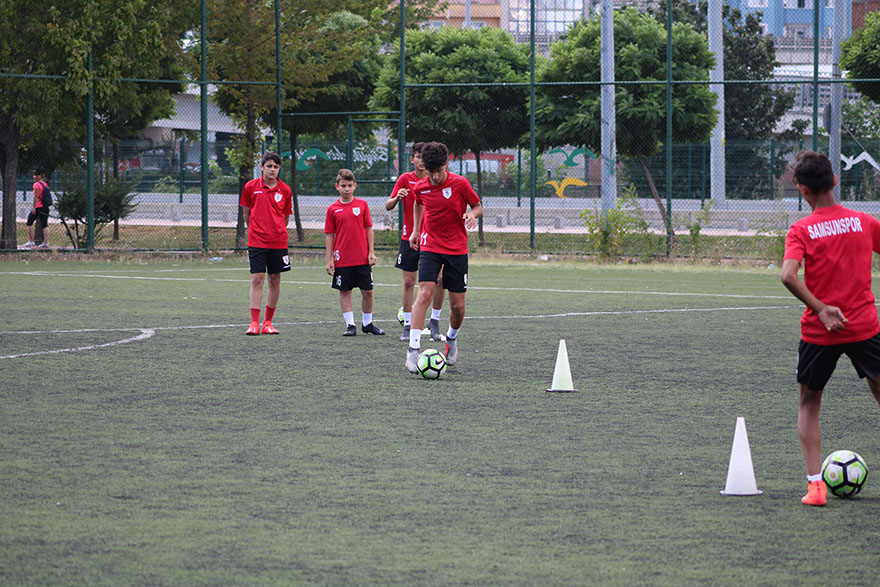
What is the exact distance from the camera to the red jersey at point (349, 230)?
39.8ft

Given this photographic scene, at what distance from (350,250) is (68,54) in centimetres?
1276

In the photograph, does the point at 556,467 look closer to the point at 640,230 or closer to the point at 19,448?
the point at 19,448

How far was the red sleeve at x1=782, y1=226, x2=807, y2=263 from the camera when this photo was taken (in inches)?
215

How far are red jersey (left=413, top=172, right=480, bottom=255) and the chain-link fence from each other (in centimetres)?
1156

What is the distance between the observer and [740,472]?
5.71 m

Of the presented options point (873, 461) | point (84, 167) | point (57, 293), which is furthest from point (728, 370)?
point (84, 167)

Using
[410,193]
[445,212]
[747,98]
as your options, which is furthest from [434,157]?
[747,98]

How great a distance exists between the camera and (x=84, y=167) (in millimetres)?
24891

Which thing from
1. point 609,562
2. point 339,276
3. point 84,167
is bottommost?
point 609,562

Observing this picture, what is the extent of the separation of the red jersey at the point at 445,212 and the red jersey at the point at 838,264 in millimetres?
4560

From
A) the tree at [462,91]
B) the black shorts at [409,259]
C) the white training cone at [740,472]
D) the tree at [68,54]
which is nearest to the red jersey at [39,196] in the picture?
the tree at [68,54]

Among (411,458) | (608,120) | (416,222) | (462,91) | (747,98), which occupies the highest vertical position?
(747,98)

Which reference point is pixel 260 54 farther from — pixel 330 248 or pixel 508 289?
pixel 330 248

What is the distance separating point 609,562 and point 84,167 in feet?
72.1
